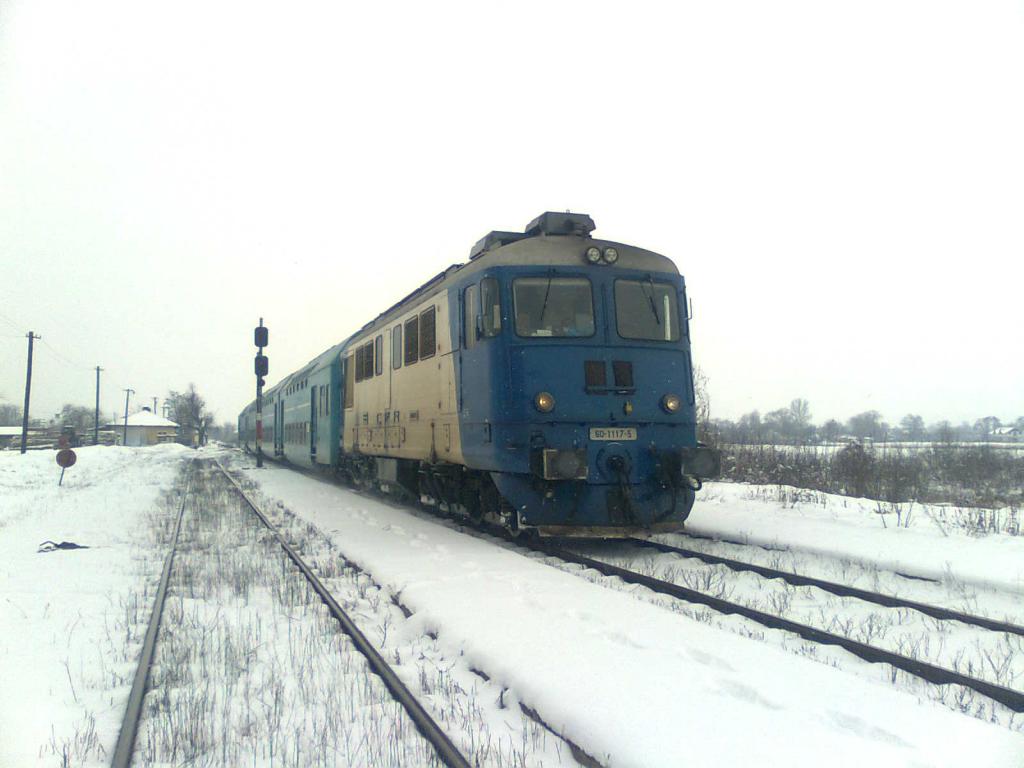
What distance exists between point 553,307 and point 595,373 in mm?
883

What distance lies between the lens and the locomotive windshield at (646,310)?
8.51m

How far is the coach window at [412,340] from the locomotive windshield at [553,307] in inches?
115

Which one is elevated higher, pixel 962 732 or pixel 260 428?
pixel 260 428

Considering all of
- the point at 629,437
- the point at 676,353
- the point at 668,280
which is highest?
the point at 668,280

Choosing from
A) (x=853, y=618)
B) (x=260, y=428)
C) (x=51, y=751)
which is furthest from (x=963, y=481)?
(x=260, y=428)

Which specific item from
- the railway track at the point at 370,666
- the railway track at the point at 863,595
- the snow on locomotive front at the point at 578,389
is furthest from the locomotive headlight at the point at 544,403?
the railway track at the point at 370,666

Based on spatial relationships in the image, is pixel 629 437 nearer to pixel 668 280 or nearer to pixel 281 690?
pixel 668 280

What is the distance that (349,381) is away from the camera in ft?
52.4

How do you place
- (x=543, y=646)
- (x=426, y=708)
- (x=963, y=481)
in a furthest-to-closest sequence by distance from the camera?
(x=963, y=481) → (x=543, y=646) → (x=426, y=708)

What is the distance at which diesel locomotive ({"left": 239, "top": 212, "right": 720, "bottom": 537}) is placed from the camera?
789 cm

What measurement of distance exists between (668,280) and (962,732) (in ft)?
20.9

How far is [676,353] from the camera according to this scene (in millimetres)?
8680

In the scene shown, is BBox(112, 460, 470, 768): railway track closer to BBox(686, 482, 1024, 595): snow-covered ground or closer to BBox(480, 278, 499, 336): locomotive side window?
BBox(480, 278, 499, 336): locomotive side window

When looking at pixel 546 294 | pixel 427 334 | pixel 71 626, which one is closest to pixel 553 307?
pixel 546 294
